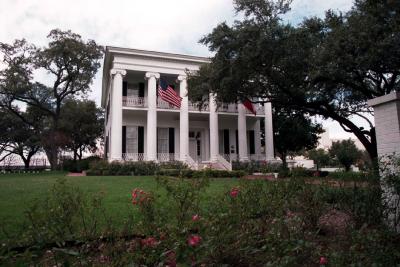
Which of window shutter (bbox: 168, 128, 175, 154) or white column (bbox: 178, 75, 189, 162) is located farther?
window shutter (bbox: 168, 128, 175, 154)

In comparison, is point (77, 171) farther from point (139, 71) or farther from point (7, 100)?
point (7, 100)

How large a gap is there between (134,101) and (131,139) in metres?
2.83

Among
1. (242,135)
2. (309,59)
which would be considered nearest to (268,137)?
(242,135)

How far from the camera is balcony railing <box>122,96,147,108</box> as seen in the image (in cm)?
2467

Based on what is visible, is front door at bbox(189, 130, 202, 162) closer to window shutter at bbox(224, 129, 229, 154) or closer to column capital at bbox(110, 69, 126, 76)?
window shutter at bbox(224, 129, 229, 154)

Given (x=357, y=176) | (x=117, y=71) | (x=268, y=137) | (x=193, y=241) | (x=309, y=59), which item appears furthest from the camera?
(x=268, y=137)

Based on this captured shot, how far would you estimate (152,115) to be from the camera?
78.7 feet

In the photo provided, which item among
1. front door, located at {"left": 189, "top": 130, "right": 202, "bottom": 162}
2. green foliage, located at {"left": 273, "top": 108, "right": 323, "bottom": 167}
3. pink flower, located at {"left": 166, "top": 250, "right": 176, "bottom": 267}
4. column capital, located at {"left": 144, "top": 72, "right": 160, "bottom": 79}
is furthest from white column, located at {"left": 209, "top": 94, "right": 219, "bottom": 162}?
pink flower, located at {"left": 166, "top": 250, "right": 176, "bottom": 267}

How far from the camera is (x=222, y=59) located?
50.5ft

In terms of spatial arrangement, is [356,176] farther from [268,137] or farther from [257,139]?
[257,139]

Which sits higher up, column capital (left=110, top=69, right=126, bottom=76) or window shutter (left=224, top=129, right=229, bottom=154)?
column capital (left=110, top=69, right=126, bottom=76)

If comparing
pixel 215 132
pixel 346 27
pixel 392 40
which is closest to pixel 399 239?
pixel 392 40

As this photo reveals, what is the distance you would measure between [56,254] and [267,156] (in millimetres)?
24933

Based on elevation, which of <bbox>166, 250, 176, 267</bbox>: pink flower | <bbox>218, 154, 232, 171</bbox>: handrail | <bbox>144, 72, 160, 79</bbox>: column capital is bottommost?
<bbox>166, 250, 176, 267</bbox>: pink flower
